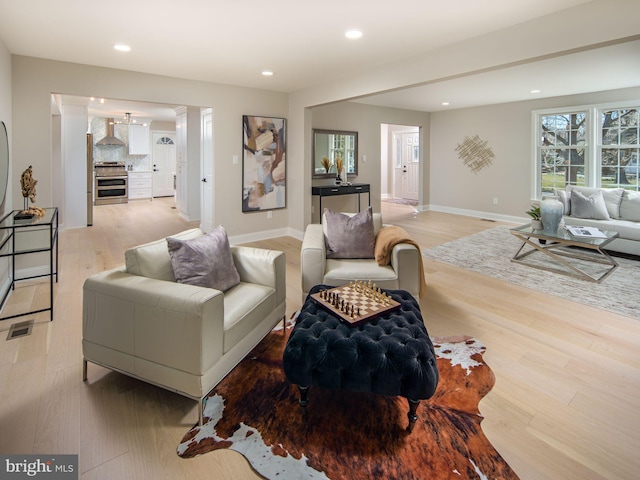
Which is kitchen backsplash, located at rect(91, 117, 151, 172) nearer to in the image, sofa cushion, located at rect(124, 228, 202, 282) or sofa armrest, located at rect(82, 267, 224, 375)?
sofa cushion, located at rect(124, 228, 202, 282)

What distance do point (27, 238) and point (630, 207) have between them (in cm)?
754

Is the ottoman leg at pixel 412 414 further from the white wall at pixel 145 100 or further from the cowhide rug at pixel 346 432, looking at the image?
the white wall at pixel 145 100

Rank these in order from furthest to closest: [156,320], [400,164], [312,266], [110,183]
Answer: [400,164] → [110,183] → [312,266] → [156,320]

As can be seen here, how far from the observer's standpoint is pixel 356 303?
6.80 ft

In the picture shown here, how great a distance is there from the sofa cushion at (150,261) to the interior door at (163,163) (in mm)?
10168

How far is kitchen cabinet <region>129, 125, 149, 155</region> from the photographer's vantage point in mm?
10680

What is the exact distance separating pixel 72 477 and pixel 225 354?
0.76m

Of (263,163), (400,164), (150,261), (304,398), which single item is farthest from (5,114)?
(400,164)

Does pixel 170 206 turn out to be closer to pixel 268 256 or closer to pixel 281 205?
pixel 281 205

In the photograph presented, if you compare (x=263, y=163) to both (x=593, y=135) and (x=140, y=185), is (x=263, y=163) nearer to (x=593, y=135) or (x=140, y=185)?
(x=593, y=135)

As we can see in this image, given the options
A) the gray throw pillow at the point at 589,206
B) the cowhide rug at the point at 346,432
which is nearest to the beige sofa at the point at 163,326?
the cowhide rug at the point at 346,432

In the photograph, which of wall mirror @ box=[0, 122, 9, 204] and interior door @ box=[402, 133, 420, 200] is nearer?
wall mirror @ box=[0, 122, 9, 204]

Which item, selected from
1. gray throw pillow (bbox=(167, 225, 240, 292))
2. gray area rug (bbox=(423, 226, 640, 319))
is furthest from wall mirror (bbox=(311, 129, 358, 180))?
gray throw pillow (bbox=(167, 225, 240, 292))

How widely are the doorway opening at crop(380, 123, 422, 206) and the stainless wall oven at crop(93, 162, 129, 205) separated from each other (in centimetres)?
736
